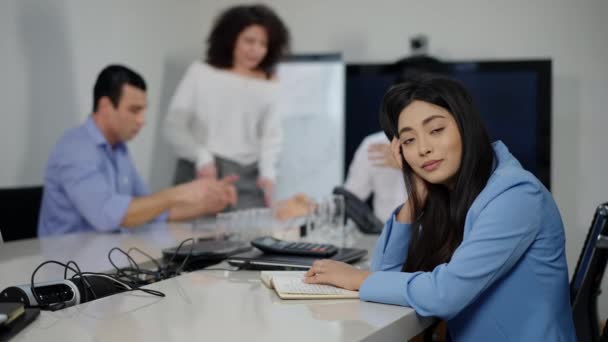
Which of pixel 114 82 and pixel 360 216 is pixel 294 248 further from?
pixel 114 82

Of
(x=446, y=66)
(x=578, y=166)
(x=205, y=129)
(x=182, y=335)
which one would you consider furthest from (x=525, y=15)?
→ (x=182, y=335)

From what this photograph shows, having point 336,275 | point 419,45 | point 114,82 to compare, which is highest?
point 419,45

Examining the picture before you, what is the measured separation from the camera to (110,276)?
5.67 feet

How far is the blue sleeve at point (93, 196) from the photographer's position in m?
2.76

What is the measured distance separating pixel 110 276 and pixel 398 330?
29.4 inches

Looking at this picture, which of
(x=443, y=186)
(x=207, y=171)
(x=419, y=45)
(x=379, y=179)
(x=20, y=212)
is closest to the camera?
(x=443, y=186)

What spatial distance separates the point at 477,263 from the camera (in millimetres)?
1450

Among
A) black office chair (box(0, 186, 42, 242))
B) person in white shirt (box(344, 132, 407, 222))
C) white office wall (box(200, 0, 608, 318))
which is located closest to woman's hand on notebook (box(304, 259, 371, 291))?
black office chair (box(0, 186, 42, 242))

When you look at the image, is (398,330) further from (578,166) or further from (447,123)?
(578,166)

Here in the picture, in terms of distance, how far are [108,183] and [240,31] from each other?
4.99 feet

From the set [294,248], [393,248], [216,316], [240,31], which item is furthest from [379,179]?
[216,316]

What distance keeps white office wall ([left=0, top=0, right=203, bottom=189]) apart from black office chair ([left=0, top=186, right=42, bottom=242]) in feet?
2.45

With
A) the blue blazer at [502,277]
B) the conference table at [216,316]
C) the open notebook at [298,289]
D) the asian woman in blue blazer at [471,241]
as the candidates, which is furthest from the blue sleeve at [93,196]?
the blue blazer at [502,277]

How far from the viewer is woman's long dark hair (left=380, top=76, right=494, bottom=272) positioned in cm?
164
